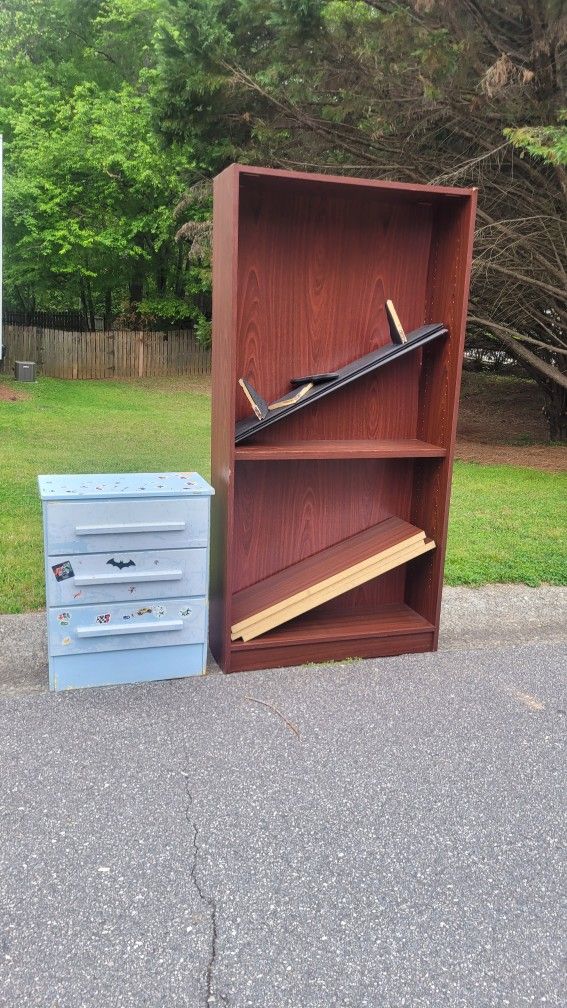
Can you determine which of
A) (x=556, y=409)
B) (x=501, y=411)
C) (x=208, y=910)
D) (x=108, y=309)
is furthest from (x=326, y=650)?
(x=108, y=309)

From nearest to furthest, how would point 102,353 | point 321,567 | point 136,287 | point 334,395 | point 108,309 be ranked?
point 321,567, point 334,395, point 102,353, point 136,287, point 108,309

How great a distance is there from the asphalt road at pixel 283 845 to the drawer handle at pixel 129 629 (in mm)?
272

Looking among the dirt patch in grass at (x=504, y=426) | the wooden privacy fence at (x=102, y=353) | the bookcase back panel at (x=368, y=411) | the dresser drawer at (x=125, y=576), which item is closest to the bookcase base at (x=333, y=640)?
the dresser drawer at (x=125, y=576)

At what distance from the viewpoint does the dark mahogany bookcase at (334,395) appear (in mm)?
3887

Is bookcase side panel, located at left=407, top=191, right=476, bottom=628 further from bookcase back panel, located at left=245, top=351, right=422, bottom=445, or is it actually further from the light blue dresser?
the light blue dresser

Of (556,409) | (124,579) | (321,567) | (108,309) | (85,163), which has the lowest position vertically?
(556,409)

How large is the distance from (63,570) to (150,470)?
217 inches

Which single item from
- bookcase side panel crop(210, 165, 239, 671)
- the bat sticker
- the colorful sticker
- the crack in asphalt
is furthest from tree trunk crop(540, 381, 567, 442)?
the crack in asphalt

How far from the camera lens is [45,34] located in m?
22.6

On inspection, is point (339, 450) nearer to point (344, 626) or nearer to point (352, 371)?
point (352, 371)

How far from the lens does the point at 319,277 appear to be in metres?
4.10

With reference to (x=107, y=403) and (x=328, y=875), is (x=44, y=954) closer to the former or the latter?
(x=328, y=875)

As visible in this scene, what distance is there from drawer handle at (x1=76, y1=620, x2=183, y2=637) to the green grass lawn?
1252mm

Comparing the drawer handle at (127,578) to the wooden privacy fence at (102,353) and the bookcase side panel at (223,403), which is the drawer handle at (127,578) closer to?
the bookcase side panel at (223,403)
